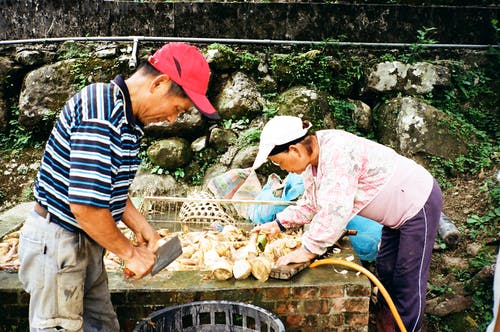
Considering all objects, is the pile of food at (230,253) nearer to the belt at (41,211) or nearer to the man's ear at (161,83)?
the belt at (41,211)

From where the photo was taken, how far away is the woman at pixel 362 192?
319cm

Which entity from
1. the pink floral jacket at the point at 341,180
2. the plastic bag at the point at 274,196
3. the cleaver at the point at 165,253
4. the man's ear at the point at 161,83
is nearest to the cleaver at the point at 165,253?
the cleaver at the point at 165,253

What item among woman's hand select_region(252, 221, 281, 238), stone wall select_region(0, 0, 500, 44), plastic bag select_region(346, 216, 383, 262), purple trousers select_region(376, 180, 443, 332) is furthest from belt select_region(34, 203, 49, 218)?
stone wall select_region(0, 0, 500, 44)

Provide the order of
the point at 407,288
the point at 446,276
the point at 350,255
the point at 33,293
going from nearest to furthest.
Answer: the point at 33,293
the point at 407,288
the point at 350,255
the point at 446,276

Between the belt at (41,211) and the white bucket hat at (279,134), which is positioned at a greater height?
the white bucket hat at (279,134)

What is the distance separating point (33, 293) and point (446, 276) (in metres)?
4.56

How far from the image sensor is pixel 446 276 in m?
5.20

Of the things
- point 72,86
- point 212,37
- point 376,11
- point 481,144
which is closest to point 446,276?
point 481,144

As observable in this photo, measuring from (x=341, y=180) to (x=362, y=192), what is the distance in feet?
1.08

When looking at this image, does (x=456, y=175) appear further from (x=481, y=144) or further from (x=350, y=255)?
(x=350, y=255)

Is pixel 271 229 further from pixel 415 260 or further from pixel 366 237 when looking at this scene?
pixel 415 260

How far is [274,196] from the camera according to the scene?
5262 millimetres

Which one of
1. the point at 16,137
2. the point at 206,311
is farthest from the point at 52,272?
the point at 16,137

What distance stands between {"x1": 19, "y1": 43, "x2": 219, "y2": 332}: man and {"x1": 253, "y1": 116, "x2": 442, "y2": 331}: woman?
102 cm
